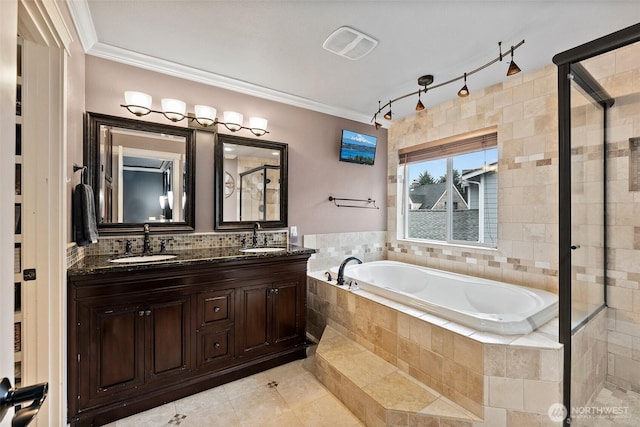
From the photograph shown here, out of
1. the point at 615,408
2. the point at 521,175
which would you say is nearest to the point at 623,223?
the point at 521,175

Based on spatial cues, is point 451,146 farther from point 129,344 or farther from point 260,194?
point 129,344

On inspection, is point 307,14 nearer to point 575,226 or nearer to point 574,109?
point 574,109

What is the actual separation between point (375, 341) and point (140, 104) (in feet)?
8.46

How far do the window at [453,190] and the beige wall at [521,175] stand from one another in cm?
14

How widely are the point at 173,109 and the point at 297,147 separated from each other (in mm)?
1244

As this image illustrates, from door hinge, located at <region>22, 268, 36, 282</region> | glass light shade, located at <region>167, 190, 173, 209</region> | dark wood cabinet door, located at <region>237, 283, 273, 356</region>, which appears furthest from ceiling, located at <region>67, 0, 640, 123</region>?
dark wood cabinet door, located at <region>237, 283, 273, 356</region>

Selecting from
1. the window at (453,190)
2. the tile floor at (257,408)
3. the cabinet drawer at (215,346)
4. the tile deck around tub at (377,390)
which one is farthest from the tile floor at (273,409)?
the window at (453,190)

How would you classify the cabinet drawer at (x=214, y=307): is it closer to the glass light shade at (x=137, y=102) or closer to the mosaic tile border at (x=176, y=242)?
the mosaic tile border at (x=176, y=242)

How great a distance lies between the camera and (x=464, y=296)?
9.16 ft

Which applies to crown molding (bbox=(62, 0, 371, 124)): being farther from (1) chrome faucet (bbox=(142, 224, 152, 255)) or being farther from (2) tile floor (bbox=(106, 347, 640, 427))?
(2) tile floor (bbox=(106, 347, 640, 427))

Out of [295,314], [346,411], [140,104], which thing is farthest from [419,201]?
[140,104]

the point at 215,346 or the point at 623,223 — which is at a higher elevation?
the point at 623,223

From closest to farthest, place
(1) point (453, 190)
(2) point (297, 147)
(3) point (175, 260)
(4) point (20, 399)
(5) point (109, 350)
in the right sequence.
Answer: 1. (4) point (20, 399)
2. (5) point (109, 350)
3. (3) point (175, 260)
4. (2) point (297, 147)
5. (1) point (453, 190)

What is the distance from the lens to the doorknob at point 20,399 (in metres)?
0.51
